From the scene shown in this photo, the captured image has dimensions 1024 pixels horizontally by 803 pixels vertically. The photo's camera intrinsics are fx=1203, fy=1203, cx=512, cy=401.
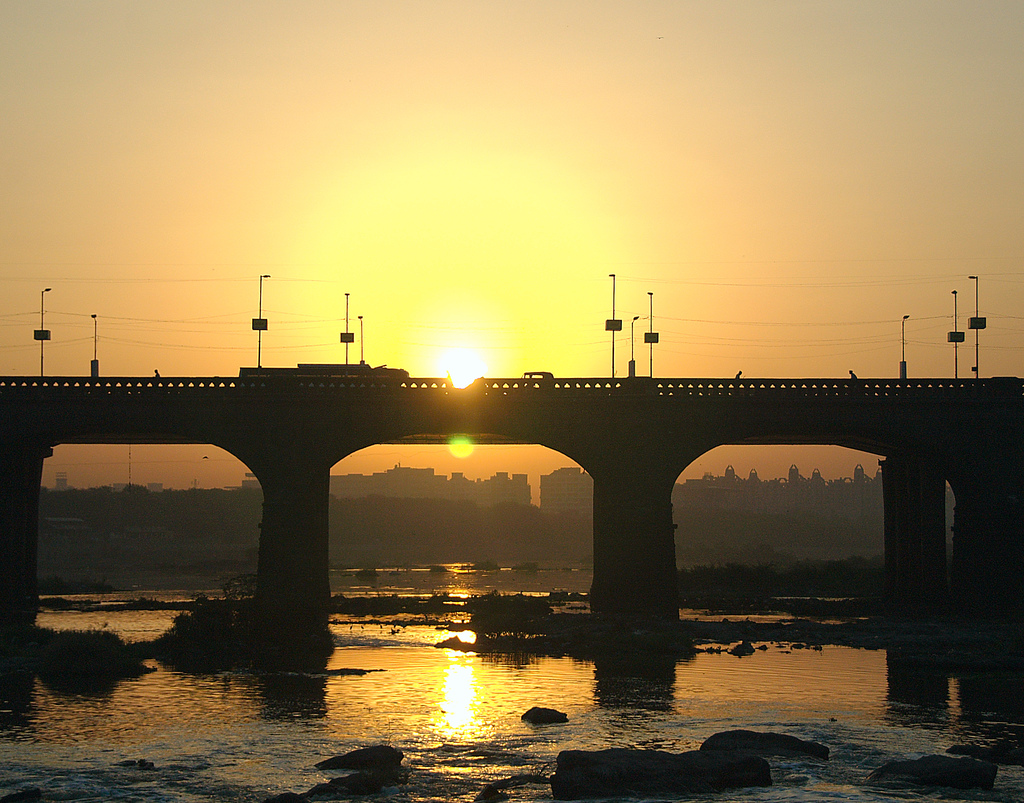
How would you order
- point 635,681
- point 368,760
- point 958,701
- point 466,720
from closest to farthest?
point 368,760 → point 466,720 → point 958,701 → point 635,681

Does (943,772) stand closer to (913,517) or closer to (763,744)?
(763,744)

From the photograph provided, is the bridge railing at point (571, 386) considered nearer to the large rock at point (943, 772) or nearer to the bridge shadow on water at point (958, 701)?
the bridge shadow on water at point (958, 701)

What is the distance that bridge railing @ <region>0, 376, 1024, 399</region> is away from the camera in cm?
5647

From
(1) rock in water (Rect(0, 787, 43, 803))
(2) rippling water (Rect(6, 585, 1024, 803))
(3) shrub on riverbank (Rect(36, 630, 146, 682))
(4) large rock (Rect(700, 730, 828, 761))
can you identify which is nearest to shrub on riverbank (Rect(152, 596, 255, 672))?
(2) rippling water (Rect(6, 585, 1024, 803))

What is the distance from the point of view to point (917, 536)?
60406 mm

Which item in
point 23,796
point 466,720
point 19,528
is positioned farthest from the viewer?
point 19,528

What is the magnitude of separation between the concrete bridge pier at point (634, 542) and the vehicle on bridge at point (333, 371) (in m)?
10.9

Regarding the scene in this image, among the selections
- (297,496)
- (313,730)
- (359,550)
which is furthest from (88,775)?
(359,550)

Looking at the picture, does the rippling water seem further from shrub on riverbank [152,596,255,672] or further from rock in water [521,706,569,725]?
shrub on riverbank [152,596,255,672]

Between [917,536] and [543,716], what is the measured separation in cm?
3539

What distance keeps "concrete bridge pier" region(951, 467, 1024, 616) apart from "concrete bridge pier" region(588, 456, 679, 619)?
13942mm

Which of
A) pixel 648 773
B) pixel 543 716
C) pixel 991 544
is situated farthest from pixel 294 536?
pixel 648 773

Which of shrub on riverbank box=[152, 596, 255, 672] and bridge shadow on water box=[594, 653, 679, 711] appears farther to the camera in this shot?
shrub on riverbank box=[152, 596, 255, 672]

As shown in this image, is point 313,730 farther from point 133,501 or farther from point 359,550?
point 133,501
